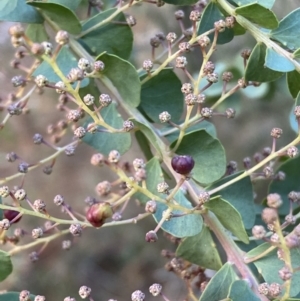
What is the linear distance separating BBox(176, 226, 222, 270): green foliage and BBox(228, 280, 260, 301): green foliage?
0.09 metres

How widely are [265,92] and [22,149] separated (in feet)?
4.42

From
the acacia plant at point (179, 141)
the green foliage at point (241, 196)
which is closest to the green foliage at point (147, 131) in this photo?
the acacia plant at point (179, 141)

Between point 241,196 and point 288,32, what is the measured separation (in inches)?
9.1

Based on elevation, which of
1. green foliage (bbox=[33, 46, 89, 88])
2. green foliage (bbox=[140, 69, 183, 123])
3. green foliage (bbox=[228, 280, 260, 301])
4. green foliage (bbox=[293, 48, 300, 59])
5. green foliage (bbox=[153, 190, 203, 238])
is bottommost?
green foliage (bbox=[228, 280, 260, 301])

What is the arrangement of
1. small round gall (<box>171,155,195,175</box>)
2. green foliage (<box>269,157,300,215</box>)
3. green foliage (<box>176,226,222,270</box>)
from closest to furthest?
small round gall (<box>171,155,195,175</box>), green foliage (<box>176,226,222,270</box>), green foliage (<box>269,157,300,215</box>)

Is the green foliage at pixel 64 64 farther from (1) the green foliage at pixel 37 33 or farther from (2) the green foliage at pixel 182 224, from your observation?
(2) the green foliage at pixel 182 224

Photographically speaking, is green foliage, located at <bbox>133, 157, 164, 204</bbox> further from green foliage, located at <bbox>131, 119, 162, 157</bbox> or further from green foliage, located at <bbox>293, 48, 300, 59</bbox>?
green foliage, located at <bbox>293, 48, 300, 59</bbox>

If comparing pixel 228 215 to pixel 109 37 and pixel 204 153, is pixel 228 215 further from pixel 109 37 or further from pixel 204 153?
pixel 109 37

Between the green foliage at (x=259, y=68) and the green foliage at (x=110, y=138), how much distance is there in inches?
7.7

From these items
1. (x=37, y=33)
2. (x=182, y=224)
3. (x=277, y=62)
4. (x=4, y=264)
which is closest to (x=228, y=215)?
(x=182, y=224)

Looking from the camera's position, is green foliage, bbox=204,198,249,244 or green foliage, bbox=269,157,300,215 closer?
green foliage, bbox=204,198,249,244

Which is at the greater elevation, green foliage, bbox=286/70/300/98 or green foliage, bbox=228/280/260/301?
green foliage, bbox=286/70/300/98

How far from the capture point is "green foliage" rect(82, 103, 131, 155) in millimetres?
689

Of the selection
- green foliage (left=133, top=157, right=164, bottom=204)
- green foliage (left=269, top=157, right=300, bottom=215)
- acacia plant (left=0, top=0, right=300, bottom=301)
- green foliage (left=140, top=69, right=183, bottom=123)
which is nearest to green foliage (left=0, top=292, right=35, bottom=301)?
acacia plant (left=0, top=0, right=300, bottom=301)
